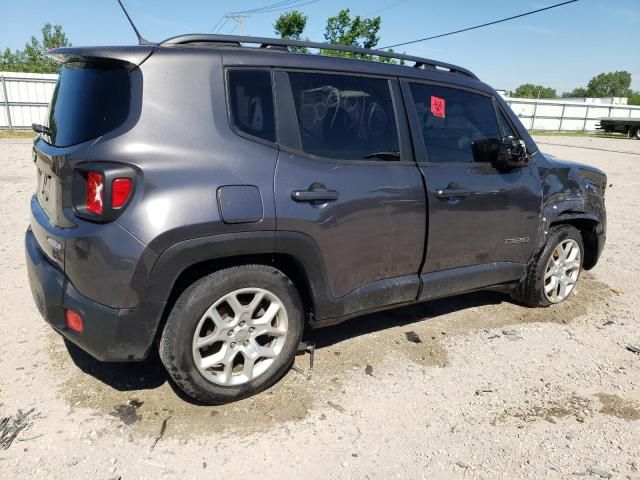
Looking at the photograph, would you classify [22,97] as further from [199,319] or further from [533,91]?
[533,91]

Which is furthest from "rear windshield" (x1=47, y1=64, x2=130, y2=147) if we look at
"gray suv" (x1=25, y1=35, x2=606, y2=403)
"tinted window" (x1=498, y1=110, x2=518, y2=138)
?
"tinted window" (x1=498, y1=110, x2=518, y2=138)

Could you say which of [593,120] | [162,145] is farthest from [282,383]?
[593,120]

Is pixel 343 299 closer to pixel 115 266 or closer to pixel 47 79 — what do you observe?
pixel 115 266

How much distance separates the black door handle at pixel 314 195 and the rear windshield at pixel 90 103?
0.92 meters

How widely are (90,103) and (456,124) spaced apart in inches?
92.7

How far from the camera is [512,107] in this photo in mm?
34719

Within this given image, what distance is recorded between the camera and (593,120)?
1528 inches

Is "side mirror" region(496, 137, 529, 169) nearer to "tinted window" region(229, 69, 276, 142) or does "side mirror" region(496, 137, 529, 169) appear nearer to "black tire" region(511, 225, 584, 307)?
"black tire" region(511, 225, 584, 307)

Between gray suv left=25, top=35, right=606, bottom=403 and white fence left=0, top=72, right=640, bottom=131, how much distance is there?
51.2 feet

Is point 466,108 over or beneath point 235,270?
over

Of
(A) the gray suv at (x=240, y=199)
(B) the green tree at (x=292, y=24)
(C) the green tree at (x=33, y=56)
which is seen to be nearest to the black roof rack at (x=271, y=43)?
(A) the gray suv at (x=240, y=199)

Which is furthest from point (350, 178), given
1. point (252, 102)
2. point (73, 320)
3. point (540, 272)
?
point (540, 272)

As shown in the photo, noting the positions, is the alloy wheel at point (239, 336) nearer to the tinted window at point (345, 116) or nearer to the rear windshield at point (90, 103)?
the tinted window at point (345, 116)

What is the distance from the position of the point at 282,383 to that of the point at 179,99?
173 cm
